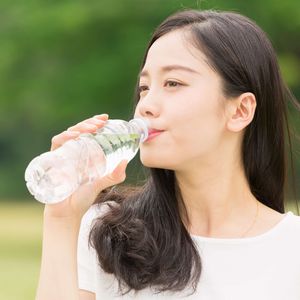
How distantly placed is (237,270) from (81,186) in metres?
0.54

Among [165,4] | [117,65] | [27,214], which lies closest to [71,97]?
[117,65]

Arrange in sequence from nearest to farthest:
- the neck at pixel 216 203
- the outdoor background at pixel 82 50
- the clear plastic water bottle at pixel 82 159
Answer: the clear plastic water bottle at pixel 82 159 → the neck at pixel 216 203 → the outdoor background at pixel 82 50

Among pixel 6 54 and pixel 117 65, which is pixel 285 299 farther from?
pixel 6 54

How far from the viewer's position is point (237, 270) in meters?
2.78

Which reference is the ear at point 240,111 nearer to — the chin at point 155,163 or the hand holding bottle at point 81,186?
the chin at point 155,163

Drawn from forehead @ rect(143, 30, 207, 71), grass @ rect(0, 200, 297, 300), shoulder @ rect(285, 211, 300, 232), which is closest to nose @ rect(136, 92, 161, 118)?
forehead @ rect(143, 30, 207, 71)

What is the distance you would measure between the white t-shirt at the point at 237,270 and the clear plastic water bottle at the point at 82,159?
28 centimetres

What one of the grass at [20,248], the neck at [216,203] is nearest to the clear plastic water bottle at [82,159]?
the neck at [216,203]

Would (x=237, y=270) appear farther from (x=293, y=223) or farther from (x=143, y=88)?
(x=143, y=88)

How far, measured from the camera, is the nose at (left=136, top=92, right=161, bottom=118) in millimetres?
2635

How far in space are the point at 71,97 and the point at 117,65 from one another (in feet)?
2.28

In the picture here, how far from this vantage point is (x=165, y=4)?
10375 millimetres

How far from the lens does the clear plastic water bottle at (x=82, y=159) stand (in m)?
2.49

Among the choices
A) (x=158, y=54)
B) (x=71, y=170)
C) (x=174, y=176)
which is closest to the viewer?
(x=71, y=170)
